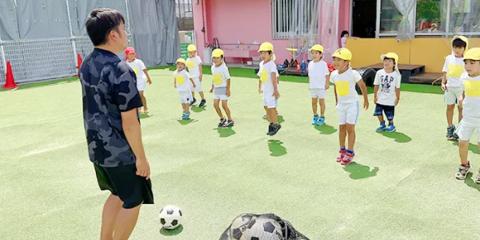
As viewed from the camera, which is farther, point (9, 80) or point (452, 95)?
point (9, 80)

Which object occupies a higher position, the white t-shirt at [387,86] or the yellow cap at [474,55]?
the yellow cap at [474,55]

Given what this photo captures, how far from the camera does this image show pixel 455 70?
20.5 feet

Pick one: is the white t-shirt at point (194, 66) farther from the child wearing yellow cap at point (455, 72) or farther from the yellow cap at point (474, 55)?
the yellow cap at point (474, 55)

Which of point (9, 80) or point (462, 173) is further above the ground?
point (9, 80)

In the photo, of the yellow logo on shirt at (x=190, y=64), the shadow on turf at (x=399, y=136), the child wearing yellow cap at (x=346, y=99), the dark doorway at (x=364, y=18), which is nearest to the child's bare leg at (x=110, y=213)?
the child wearing yellow cap at (x=346, y=99)

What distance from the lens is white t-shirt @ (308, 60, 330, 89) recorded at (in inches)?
306

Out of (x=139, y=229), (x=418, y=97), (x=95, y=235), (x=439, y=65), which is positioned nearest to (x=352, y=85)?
(x=139, y=229)

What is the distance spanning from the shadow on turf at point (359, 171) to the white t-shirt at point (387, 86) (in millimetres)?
1876

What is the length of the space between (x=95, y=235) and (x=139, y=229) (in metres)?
0.42

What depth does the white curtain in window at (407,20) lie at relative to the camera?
13.0 m

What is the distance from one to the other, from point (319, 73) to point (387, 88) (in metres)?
1.30

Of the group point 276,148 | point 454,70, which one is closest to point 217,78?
point 276,148

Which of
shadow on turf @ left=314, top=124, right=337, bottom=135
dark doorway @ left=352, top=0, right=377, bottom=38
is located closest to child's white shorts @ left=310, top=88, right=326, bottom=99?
shadow on turf @ left=314, top=124, right=337, bottom=135

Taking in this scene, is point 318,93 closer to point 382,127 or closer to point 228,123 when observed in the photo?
point 382,127
